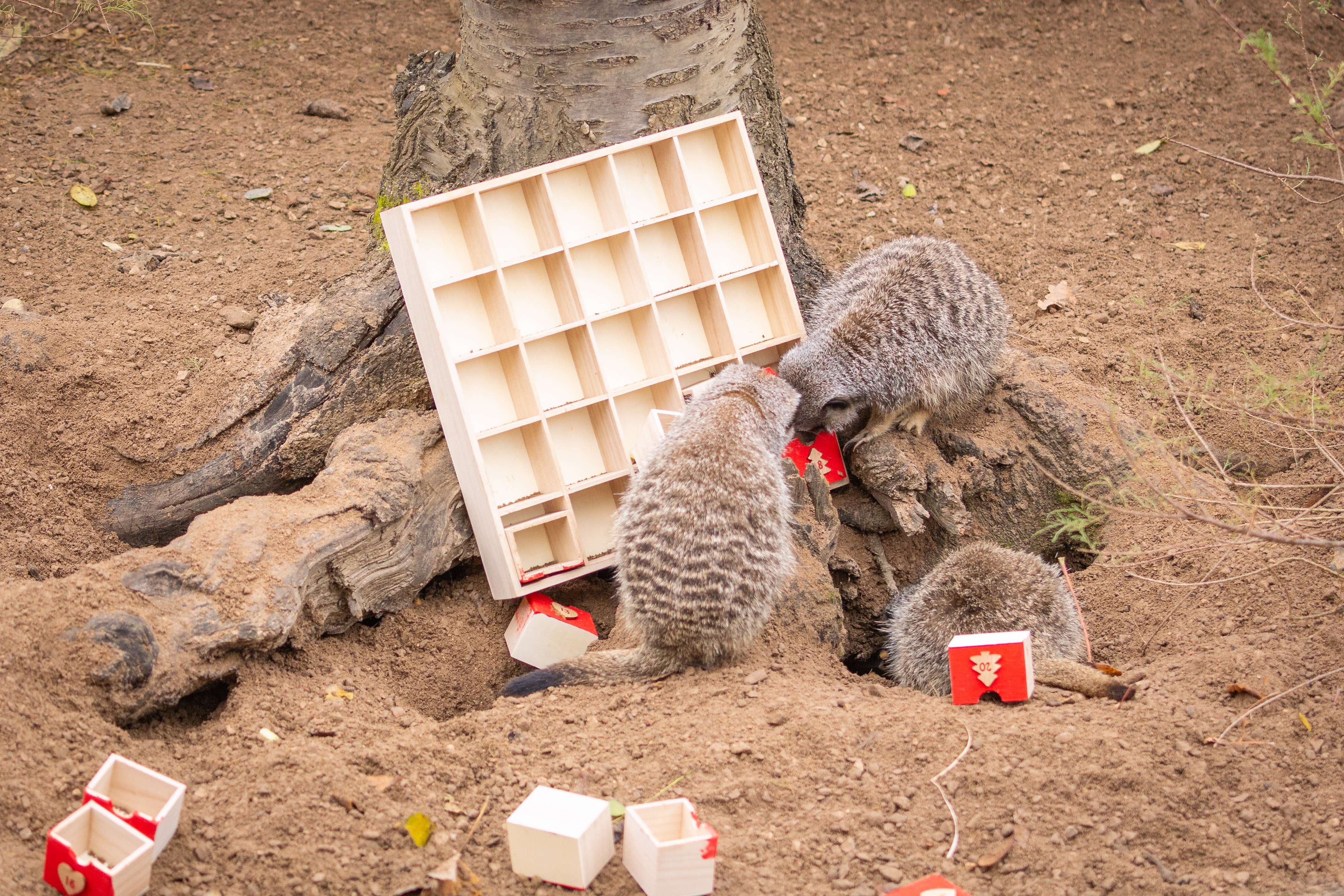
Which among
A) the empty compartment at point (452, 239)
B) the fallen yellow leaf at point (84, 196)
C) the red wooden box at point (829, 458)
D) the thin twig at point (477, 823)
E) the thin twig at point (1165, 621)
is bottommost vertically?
the thin twig at point (1165, 621)

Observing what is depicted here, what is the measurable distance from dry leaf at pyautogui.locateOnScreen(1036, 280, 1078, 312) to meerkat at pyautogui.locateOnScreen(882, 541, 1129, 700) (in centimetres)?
194

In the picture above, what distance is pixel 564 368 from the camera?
3670mm

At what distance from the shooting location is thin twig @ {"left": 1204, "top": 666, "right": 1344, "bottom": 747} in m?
2.51

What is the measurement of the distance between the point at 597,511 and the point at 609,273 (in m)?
0.88

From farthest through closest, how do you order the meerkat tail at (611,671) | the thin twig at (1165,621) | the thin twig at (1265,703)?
the thin twig at (1165,621)
the meerkat tail at (611,671)
the thin twig at (1265,703)

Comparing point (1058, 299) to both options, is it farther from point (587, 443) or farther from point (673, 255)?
point (587, 443)

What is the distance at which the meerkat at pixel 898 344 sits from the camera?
3783mm

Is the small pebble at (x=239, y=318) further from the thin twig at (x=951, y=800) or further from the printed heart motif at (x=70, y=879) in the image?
the thin twig at (x=951, y=800)

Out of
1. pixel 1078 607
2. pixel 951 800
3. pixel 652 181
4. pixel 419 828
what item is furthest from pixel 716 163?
pixel 419 828

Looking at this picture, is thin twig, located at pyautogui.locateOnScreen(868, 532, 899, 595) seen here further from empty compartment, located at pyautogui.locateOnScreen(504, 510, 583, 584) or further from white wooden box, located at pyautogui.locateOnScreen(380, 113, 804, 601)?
empty compartment, located at pyautogui.locateOnScreen(504, 510, 583, 584)

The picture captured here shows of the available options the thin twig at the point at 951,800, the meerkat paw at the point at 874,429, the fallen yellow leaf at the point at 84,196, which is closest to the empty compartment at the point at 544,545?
the meerkat paw at the point at 874,429

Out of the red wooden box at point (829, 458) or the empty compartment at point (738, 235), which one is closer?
the empty compartment at point (738, 235)

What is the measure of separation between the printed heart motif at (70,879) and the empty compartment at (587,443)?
1.91 m

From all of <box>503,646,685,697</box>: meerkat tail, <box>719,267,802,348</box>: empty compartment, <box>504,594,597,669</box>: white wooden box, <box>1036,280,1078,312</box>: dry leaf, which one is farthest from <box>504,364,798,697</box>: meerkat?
<box>1036,280,1078,312</box>: dry leaf
